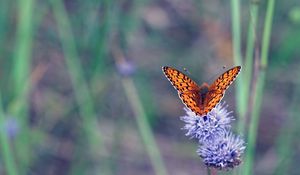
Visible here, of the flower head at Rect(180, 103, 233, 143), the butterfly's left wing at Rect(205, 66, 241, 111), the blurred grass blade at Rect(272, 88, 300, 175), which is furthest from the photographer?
the blurred grass blade at Rect(272, 88, 300, 175)

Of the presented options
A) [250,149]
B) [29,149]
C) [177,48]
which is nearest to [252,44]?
[250,149]

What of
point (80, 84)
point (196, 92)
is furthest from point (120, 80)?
point (196, 92)

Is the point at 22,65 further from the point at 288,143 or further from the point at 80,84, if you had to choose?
the point at 288,143

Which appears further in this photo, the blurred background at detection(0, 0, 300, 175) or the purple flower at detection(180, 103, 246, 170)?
the blurred background at detection(0, 0, 300, 175)

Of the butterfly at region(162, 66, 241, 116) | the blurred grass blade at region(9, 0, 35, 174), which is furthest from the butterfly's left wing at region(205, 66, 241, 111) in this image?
the blurred grass blade at region(9, 0, 35, 174)

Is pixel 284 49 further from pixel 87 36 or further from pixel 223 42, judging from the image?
pixel 87 36

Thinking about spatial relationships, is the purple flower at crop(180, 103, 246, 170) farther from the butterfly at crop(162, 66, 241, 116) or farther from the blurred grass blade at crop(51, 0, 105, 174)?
the blurred grass blade at crop(51, 0, 105, 174)

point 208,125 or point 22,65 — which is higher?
point 22,65
